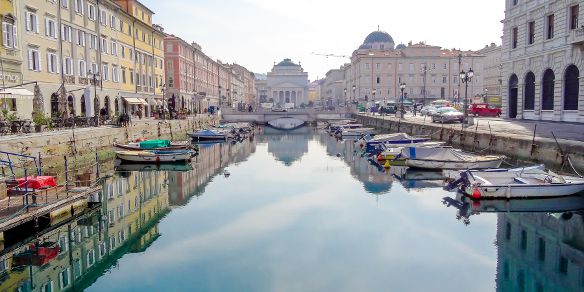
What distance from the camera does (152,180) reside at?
102ft

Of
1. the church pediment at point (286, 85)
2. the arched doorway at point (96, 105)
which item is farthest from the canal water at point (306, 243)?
the church pediment at point (286, 85)

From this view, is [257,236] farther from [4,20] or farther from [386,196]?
[4,20]

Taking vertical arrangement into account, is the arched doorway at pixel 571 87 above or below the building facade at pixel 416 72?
below

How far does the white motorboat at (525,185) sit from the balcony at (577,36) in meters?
19.4

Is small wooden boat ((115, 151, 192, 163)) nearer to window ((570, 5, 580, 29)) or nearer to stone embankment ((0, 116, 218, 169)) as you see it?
stone embankment ((0, 116, 218, 169))

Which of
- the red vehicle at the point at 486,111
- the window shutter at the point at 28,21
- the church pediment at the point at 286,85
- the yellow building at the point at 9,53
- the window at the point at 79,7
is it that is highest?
the window at the point at 79,7

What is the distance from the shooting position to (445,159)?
30844 mm

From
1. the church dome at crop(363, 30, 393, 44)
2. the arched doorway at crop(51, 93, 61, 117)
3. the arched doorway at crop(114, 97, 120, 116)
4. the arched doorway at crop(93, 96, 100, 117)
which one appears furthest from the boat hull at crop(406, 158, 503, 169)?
the church dome at crop(363, 30, 393, 44)

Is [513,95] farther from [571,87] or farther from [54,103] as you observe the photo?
[54,103]

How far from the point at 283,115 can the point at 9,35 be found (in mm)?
63045

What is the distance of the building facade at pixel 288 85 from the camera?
179625mm

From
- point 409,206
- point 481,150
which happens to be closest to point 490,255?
point 409,206

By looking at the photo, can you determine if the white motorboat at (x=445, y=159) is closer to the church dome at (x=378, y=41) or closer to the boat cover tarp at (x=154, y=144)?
the boat cover tarp at (x=154, y=144)

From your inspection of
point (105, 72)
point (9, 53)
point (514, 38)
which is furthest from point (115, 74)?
point (514, 38)
